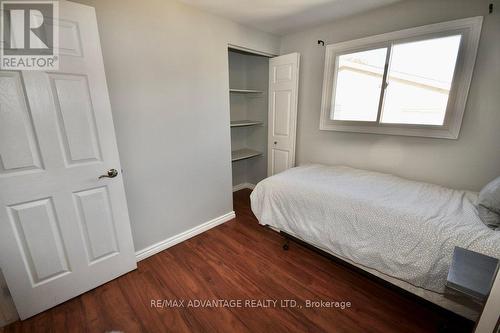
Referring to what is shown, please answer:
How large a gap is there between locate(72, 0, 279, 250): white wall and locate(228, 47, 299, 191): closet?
51 cm

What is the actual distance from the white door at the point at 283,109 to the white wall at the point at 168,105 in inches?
20.7

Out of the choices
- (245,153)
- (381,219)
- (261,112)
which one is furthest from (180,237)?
(261,112)

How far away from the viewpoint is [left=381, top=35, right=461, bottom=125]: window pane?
6.31ft

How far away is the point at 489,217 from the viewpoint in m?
1.36

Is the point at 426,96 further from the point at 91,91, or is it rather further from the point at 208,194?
the point at 91,91

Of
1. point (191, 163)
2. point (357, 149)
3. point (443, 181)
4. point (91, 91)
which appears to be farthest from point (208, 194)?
point (443, 181)

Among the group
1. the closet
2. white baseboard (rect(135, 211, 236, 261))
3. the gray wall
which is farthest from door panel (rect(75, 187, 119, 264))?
the gray wall

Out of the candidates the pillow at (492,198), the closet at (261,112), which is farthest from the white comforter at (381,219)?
the closet at (261,112)

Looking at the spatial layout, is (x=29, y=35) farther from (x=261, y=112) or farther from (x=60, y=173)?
(x=261, y=112)

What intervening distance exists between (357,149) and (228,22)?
2.10 metres

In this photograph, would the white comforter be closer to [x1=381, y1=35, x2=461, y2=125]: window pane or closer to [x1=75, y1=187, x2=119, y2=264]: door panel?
[x1=381, y1=35, x2=461, y2=125]: window pane

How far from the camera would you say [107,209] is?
5.67 ft

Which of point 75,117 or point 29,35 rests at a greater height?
point 29,35

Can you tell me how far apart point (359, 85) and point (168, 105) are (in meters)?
2.13
